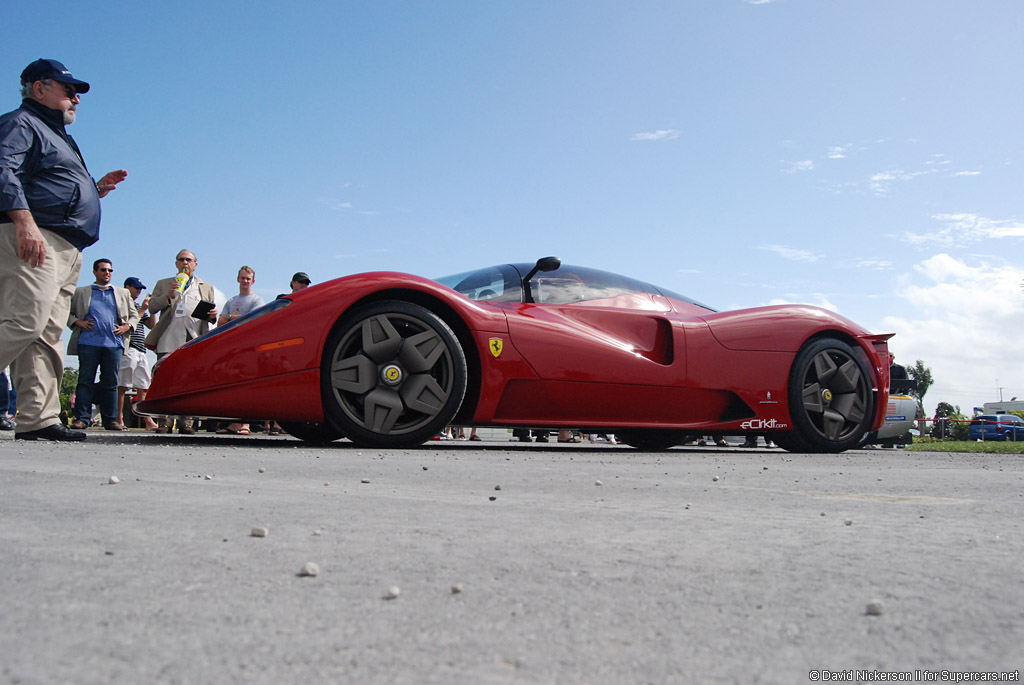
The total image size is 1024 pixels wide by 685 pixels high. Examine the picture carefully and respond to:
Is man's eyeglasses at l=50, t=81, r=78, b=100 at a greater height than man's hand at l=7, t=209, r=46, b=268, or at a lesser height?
greater

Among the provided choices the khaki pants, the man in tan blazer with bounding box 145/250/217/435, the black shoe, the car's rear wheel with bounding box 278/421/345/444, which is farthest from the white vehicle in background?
the khaki pants

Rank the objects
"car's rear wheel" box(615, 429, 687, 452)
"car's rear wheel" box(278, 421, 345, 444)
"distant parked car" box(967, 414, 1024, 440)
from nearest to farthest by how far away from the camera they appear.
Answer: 1. "car's rear wheel" box(278, 421, 345, 444)
2. "car's rear wheel" box(615, 429, 687, 452)
3. "distant parked car" box(967, 414, 1024, 440)

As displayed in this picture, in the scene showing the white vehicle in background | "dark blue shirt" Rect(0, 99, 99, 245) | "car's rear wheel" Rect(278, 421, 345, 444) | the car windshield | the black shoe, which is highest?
"dark blue shirt" Rect(0, 99, 99, 245)

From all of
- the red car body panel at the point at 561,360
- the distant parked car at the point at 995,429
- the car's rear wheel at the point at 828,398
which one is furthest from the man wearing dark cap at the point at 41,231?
the distant parked car at the point at 995,429

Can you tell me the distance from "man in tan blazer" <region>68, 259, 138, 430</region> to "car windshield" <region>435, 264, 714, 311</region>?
4.05m

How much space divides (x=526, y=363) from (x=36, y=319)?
2849 mm

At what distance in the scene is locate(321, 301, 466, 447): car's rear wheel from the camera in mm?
4855

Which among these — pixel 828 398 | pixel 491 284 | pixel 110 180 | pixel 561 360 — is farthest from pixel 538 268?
pixel 110 180

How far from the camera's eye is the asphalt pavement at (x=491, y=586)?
3.43ft

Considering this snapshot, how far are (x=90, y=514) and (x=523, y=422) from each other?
3.37 meters

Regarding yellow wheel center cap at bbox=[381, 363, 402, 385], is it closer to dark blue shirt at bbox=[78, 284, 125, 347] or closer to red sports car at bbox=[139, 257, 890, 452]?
red sports car at bbox=[139, 257, 890, 452]

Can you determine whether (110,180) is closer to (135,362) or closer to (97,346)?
(97,346)

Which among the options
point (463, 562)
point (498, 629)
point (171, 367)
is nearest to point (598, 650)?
point (498, 629)

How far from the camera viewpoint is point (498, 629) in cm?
118
